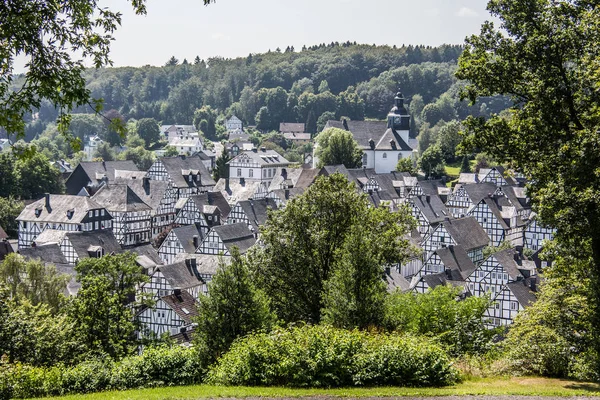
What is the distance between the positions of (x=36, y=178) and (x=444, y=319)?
69806 mm

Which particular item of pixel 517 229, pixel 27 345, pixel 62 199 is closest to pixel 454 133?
pixel 517 229

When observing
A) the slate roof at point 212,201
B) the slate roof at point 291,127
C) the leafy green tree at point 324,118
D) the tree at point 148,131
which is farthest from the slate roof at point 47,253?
the slate roof at point 291,127

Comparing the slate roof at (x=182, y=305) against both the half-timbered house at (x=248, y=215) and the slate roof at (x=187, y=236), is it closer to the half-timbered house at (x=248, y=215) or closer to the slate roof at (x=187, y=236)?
the slate roof at (x=187, y=236)

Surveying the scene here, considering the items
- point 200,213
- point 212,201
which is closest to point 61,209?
point 200,213

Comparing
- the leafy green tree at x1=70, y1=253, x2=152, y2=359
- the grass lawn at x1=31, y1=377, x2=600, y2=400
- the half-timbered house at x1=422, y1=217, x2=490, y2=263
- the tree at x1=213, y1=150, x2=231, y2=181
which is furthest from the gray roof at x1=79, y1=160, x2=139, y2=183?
the grass lawn at x1=31, y1=377, x2=600, y2=400

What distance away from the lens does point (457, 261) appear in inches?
2296

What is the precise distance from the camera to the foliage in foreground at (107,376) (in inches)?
777

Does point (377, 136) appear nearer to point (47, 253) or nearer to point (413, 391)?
point (47, 253)

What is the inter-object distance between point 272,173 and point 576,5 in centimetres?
8613

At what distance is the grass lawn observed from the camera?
1585 cm

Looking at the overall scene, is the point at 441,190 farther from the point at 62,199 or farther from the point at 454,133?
the point at 62,199

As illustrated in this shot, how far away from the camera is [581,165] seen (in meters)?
17.3

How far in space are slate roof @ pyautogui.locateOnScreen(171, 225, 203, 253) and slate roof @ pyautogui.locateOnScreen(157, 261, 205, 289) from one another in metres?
8.13

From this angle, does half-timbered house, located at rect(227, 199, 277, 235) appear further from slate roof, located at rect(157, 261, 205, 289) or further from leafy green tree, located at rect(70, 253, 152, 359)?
leafy green tree, located at rect(70, 253, 152, 359)
